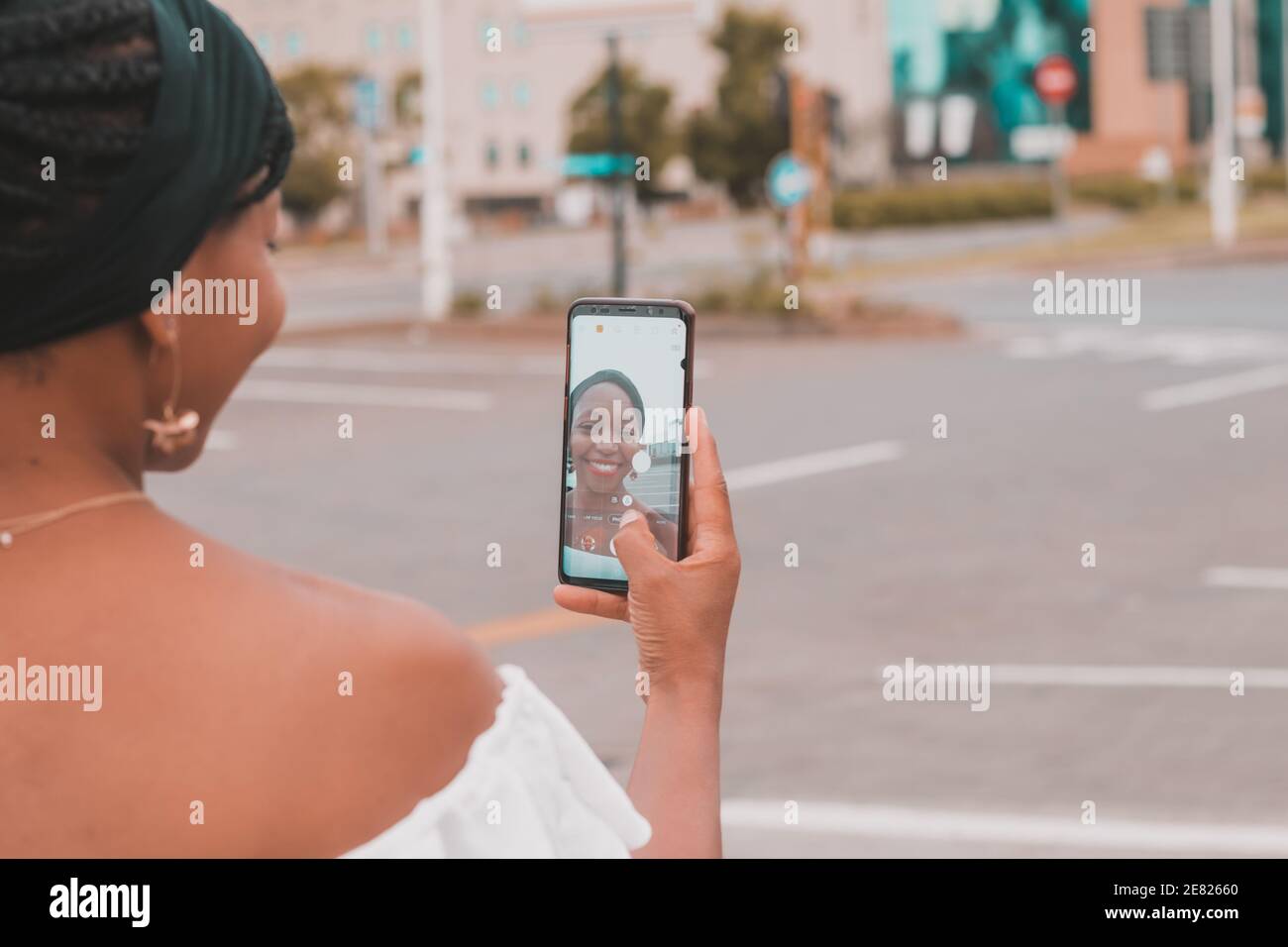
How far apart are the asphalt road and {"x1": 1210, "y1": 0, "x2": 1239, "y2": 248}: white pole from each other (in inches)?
670

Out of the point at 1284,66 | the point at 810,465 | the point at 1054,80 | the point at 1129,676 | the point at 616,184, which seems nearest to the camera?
the point at 1129,676

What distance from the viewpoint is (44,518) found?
144cm

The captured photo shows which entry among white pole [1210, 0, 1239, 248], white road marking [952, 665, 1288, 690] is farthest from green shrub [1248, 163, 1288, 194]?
white road marking [952, 665, 1288, 690]

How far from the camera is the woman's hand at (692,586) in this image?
5.91 ft

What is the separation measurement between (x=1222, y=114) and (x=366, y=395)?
23.2 meters

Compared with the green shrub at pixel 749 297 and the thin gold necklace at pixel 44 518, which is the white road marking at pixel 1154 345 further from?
the thin gold necklace at pixel 44 518

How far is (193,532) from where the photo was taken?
1.48 meters

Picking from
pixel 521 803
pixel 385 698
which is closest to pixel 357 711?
pixel 385 698

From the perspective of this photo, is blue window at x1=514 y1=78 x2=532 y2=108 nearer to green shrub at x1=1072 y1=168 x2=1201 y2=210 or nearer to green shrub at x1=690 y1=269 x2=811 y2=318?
green shrub at x1=1072 y1=168 x2=1201 y2=210

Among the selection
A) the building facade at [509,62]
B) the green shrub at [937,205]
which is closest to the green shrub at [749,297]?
the green shrub at [937,205]

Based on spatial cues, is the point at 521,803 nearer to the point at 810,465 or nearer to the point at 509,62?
the point at 810,465

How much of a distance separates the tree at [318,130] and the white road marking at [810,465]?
45058mm
